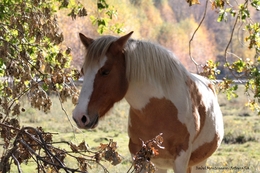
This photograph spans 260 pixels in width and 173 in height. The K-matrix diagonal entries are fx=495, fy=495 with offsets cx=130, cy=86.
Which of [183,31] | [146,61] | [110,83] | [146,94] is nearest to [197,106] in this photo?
[146,94]

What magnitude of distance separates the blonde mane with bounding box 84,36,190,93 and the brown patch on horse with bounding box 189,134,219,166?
2.38 feet

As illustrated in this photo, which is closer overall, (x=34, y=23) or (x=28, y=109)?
(x=34, y=23)

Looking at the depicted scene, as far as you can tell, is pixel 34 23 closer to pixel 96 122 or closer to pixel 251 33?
pixel 96 122

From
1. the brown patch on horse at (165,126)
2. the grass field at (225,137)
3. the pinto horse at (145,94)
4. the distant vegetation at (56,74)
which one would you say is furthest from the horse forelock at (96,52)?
the grass field at (225,137)

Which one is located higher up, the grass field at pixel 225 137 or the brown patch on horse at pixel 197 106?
the brown patch on horse at pixel 197 106

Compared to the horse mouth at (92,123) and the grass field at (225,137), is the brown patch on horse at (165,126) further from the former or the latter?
the grass field at (225,137)

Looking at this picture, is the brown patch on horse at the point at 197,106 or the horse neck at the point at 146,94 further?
the brown patch on horse at the point at 197,106

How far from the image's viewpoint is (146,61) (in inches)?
168

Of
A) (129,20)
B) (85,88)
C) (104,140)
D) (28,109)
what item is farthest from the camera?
(129,20)

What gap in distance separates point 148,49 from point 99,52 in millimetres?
498

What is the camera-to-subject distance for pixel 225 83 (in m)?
5.80

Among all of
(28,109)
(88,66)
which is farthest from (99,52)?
(28,109)

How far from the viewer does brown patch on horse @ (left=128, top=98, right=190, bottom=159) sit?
14.1ft

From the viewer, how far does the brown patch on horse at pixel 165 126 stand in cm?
429
